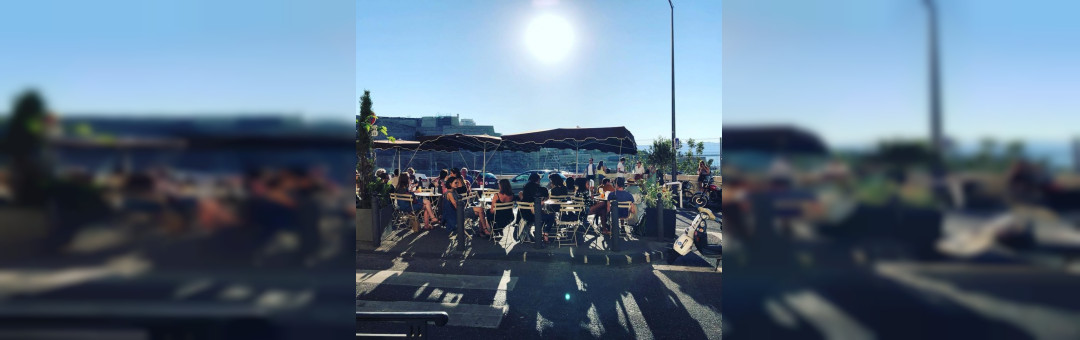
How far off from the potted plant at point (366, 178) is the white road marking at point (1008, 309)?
293 inches

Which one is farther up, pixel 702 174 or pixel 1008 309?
pixel 702 174

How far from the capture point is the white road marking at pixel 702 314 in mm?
3988

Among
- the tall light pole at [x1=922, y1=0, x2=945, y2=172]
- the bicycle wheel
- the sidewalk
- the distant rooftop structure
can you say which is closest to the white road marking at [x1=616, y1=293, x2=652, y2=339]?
the sidewalk

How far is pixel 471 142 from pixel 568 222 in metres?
4.02

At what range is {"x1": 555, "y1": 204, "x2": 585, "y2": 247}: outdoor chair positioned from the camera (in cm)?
754

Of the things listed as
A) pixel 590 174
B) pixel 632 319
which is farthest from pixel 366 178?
pixel 590 174

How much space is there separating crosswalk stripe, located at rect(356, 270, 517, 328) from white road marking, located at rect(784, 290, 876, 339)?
11.7ft

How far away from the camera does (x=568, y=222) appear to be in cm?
752

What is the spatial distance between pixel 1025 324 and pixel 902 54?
0.44m

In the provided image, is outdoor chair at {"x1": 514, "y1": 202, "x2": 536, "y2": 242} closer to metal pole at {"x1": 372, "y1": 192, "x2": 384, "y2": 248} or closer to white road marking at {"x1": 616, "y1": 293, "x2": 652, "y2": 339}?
metal pole at {"x1": 372, "y1": 192, "x2": 384, "y2": 248}

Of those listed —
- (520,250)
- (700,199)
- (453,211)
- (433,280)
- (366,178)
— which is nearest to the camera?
(433,280)

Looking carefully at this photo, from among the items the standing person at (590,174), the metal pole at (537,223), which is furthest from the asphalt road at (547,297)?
the standing person at (590,174)

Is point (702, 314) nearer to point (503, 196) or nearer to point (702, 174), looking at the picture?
point (503, 196)

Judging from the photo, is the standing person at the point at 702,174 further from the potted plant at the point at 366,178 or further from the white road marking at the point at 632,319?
the white road marking at the point at 632,319
